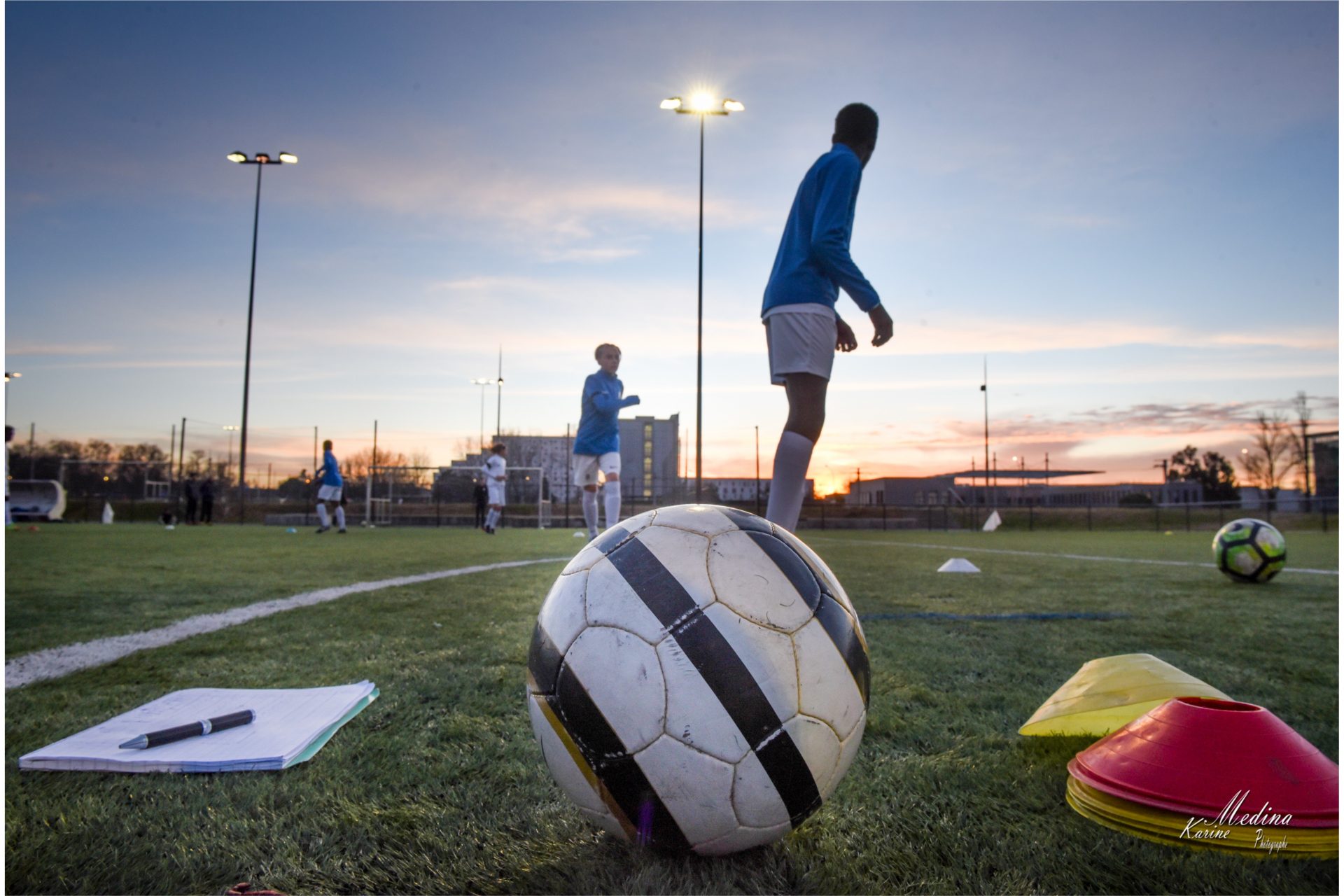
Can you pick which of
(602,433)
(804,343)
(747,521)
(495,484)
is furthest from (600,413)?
(495,484)

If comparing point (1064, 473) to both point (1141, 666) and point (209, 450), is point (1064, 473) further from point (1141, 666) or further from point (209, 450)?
point (1141, 666)

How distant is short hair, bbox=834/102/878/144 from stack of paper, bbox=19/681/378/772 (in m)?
3.68

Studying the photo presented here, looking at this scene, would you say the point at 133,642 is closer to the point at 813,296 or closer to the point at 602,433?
the point at 813,296

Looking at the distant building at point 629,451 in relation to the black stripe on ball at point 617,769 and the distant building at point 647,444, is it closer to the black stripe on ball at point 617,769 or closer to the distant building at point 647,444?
the distant building at point 647,444

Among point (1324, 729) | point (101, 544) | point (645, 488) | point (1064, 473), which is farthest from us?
point (1064, 473)

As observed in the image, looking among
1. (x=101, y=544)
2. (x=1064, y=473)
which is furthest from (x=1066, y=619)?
(x=1064, y=473)

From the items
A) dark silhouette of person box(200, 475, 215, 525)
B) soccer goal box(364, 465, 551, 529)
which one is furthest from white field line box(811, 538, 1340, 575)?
dark silhouette of person box(200, 475, 215, 525)

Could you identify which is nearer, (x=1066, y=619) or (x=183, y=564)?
(x=1066, y=619)

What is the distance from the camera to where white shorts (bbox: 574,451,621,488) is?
9703 millimetres

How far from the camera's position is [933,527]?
35281 mm

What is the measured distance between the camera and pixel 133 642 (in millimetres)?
3910

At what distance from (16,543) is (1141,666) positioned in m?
16.1

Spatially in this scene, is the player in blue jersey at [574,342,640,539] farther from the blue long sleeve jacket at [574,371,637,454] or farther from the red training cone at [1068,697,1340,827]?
the red training cone at [1068,697,1340,827]

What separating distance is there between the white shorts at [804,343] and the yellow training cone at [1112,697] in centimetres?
211
